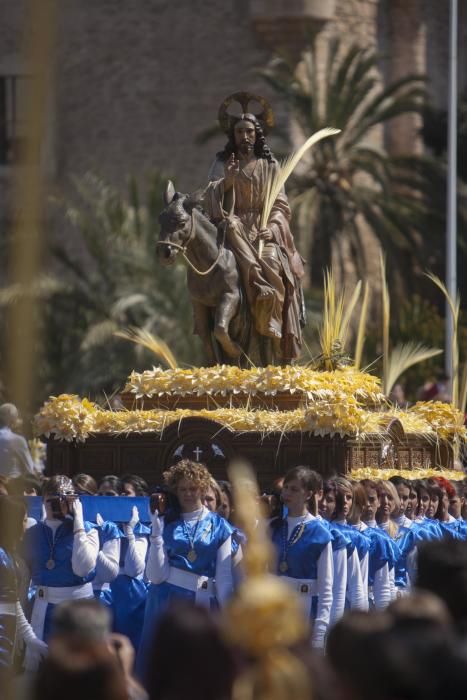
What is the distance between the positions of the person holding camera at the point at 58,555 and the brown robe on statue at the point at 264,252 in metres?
5.86

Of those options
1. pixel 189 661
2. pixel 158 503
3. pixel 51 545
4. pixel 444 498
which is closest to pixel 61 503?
pixel 51 545

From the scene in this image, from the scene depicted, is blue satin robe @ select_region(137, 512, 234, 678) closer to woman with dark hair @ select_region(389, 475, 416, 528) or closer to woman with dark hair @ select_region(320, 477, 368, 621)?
woman with dark hair @ select_region(320, 477, 368, 621)

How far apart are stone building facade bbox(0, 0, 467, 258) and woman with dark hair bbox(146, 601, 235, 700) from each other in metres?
32.3

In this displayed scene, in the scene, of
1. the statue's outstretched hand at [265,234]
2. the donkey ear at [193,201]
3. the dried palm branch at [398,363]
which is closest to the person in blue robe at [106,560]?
the donkey ear at [193,201]

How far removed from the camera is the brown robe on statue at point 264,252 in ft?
50.0

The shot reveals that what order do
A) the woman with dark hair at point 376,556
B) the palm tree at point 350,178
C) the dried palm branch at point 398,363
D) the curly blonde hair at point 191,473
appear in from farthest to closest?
1. the palm tree at point 350,178
2. the dried palm branch at point 398,363
3. the woman with dark hair at point 376,556
4. the curly blonde hair at point 191,473

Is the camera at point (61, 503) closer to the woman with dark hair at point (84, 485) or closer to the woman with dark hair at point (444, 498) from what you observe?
the woman with dark hair at point (84, 485)

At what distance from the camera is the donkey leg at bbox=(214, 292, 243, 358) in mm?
15016

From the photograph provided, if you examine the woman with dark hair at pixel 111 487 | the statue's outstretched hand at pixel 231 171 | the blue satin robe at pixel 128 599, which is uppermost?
the statue's outstretched hand at pixel 231 171

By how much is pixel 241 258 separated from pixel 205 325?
0.70 meters

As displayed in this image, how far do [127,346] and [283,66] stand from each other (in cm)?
730

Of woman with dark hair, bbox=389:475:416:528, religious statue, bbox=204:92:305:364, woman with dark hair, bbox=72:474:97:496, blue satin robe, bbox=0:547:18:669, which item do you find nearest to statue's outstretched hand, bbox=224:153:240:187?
religious statue, bbox=204:92:305:364

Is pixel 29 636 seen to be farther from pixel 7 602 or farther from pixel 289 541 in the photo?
pixel 289 541

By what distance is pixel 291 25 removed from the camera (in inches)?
1388
